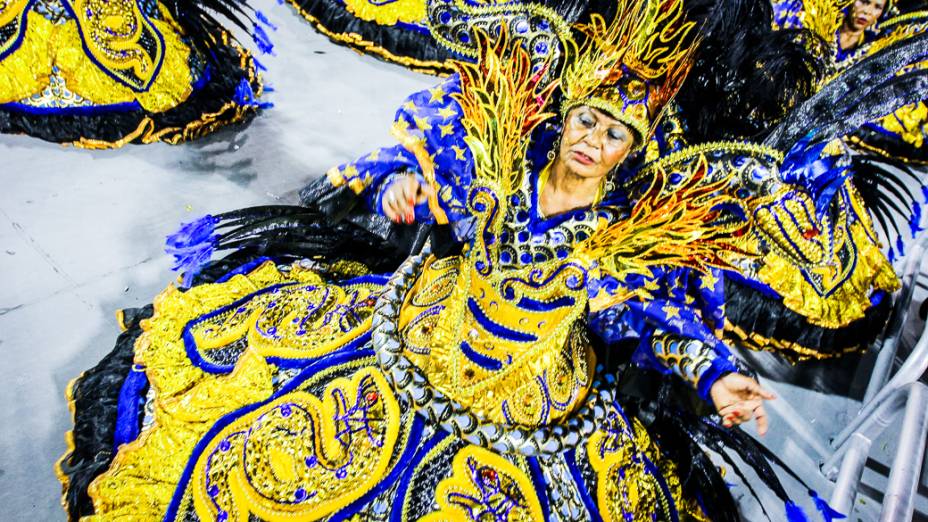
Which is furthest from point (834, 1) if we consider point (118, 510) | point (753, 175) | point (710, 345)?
point (118, 510)

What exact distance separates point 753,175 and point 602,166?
27 centimetres

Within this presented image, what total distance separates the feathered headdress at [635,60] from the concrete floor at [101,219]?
1297 millimetres

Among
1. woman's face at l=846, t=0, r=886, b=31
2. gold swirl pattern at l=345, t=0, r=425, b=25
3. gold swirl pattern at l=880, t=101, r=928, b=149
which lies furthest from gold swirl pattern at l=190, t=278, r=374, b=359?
gold swirl pattern at l=880, t=101, r=928, b=149

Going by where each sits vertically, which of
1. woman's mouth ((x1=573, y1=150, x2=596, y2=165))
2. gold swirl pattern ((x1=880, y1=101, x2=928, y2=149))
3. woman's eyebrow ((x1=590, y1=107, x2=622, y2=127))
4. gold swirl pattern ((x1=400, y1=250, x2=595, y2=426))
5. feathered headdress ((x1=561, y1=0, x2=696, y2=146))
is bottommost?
gold swirl pattern ((x1=400, y1=250, x2=595, y2=426))

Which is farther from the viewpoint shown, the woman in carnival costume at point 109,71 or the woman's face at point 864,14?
the woman's face at point 864,14

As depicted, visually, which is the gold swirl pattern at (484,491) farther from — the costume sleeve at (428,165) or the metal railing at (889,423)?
the metal railing at (889,423)

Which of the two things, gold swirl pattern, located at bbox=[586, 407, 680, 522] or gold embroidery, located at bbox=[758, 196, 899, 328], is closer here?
gold swirl pattern, located at bbox=[586, 407, 680, 522]

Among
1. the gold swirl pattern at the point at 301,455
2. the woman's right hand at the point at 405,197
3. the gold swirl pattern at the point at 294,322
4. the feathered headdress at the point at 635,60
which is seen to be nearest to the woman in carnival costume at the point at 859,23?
the feathered headdress at the point at 635,60

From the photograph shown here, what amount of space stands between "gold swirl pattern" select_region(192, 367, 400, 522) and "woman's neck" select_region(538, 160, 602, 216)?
0.49 metres

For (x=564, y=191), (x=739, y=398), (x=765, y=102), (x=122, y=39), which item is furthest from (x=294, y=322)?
(x=122, y=39)

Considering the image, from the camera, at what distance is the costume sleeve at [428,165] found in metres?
1.07

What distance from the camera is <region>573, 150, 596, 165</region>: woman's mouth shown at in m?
0.97

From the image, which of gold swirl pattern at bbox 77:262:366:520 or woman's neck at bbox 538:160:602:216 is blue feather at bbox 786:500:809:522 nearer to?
woman's neck at bbox 538:160:602:216

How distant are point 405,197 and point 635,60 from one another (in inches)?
18.0
